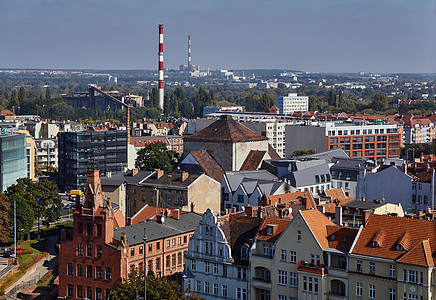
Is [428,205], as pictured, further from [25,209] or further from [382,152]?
[382,152]

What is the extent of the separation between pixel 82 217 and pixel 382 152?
253 ft

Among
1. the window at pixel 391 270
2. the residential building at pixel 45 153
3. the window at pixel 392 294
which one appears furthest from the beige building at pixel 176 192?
the residential building at pixel 45 153

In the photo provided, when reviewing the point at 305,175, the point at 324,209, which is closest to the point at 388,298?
the point at 324,209

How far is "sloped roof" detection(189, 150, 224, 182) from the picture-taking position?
7494 cm

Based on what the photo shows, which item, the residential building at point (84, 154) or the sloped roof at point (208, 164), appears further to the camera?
the residential building at point (84, 154)

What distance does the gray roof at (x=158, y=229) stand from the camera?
50062 mm

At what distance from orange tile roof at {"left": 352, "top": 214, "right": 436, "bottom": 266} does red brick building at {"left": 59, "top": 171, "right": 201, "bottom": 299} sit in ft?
49.7

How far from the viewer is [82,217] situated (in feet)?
164

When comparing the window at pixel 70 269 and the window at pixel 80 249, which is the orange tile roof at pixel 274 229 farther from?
the window at pixel 70 269

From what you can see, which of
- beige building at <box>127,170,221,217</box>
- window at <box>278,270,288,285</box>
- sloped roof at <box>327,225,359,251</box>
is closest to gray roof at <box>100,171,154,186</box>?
beige building at <box>127,170,221,217</box>

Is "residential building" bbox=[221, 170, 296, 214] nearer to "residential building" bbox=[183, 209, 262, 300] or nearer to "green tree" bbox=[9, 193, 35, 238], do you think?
"green tree" bbox=[9, 193, 35, 238]

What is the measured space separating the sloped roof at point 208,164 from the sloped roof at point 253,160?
3.03 metres

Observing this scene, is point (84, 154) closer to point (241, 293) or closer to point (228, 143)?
point (228, 143)

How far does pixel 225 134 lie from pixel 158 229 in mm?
29700
